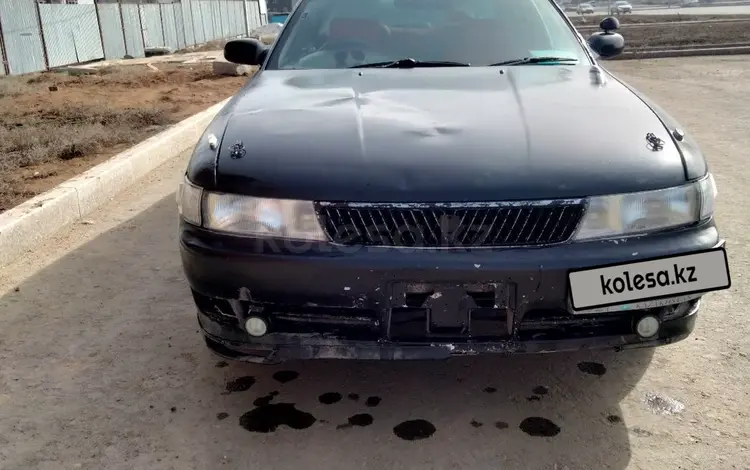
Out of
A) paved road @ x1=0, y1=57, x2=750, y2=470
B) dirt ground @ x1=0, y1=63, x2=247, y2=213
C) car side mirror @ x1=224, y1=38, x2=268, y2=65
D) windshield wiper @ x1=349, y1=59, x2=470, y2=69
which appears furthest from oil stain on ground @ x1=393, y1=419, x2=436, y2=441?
dirt ground @ x1=0, y1=63, x2=247, y2=213

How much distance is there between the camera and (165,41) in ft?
80.8

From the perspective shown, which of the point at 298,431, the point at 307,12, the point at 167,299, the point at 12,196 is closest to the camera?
the point at 298,431

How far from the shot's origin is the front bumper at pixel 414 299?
1.91 metres

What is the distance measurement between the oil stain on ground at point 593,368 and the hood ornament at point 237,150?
1493 millimetres

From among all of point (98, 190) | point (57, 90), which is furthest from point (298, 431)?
point (57, 90)

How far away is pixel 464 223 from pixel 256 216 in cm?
64

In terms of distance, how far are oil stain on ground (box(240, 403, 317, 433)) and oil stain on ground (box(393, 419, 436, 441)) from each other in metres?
0.30

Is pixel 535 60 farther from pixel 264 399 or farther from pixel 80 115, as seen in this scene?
pixel 80 115

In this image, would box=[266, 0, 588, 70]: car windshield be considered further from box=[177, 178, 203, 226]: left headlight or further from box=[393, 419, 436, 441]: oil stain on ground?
box=[393, 419, 436, 441]: oil stain on ground

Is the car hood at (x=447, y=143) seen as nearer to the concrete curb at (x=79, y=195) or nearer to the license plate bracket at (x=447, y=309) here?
the license plate bracket at (x=447, y=309)

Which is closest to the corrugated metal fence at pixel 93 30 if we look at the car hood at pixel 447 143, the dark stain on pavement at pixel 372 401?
the car hood at pixel 447 143

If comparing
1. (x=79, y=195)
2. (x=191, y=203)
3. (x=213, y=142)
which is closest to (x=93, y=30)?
(x=79, y=195)

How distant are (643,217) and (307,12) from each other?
224 centimetres

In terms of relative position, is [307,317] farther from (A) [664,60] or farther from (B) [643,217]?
(A) [664,60]
